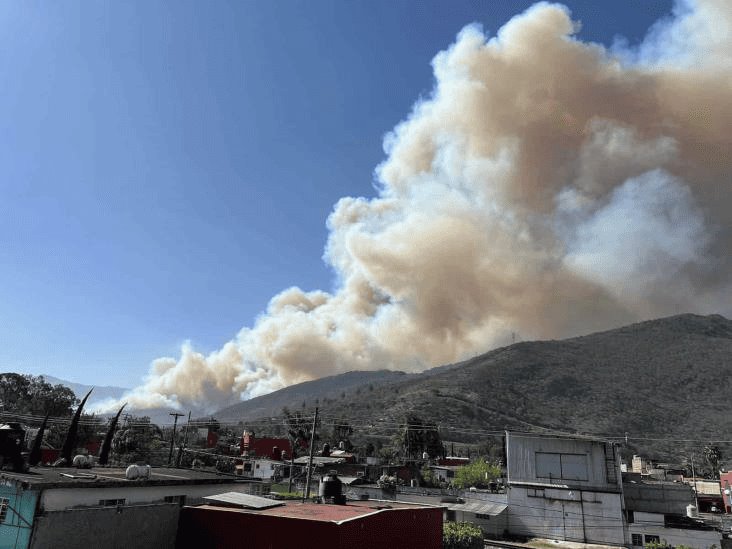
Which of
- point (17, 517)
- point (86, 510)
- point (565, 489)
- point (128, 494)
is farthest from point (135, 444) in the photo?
point (17, 517)

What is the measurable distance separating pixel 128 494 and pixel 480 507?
130 ft

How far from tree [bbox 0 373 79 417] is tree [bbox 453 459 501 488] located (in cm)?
8029

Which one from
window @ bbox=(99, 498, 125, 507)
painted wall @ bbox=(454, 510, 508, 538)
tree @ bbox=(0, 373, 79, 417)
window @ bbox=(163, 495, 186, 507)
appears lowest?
painted wall @ bbox=(454, 510, 508, 538)

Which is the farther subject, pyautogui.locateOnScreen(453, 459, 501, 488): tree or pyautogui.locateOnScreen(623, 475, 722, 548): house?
pyautogui.locateOnScreen(453, 459, 501, 488): tree

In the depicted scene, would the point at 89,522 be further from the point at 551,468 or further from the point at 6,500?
the point at 551,468

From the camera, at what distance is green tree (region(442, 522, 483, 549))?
39.3 meters

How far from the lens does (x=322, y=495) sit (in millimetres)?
30016

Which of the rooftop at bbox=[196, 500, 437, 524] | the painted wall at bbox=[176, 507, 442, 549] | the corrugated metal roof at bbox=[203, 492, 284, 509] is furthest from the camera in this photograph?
the corrugated metal roof at bbox=[203, 492, 284, 509]

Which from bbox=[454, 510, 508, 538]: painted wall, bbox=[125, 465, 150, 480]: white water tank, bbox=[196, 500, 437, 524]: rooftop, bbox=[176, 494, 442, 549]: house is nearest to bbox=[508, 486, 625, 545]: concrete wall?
bbox=[454, 510, 508, 538]: painted wall

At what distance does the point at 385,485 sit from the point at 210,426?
65192 mm

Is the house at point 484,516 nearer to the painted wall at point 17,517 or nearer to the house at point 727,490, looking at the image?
the painted wall at point 17,517

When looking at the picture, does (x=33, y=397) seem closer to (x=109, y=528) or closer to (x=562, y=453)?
(x=562, y=453)

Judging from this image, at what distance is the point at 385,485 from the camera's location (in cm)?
6109

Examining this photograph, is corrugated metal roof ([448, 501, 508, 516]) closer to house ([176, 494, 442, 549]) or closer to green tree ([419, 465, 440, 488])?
house ([176, 494, 442, 549])
